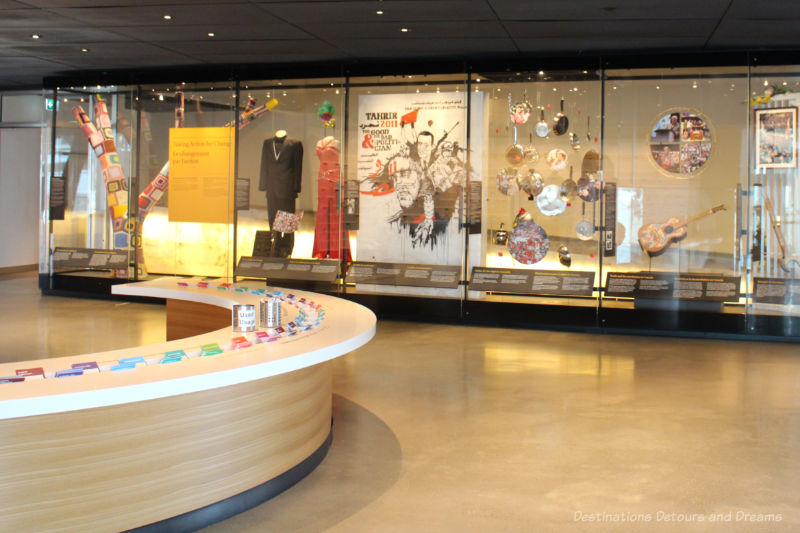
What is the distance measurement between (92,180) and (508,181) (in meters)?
6.20

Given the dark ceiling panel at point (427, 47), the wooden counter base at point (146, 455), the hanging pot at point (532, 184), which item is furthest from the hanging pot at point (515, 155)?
the wooden counter base at point (146, 455)

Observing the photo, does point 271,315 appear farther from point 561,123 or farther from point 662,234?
point 662,234

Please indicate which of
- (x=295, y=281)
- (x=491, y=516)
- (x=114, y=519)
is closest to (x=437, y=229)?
(x=295, y=281)

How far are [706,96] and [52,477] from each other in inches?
318

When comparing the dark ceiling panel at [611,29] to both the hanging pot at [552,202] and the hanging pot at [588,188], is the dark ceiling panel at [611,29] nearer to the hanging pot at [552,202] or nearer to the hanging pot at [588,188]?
the hanging pot at [588,188]

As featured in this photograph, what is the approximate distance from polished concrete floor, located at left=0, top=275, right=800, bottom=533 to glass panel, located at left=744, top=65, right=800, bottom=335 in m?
0.51

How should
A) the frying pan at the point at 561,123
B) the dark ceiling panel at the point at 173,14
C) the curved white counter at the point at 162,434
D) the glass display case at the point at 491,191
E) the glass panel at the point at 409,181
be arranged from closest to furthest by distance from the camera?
the curved white counter at the point at 162,434 < the dark ceiling panel at the point at 173,14 < the glass display case at the point at 491,191 < the frying pan at the point at 561,123 < the glass panel at the point at 409,181

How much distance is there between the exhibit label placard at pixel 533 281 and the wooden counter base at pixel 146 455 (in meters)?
5.66

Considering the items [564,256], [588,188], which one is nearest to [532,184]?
[588,188]

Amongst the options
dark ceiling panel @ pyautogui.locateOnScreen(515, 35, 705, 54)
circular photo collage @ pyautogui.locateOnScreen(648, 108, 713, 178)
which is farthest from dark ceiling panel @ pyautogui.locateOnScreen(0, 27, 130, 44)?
circular photo collage @ pyautogui.locateOnScreen(648, 108, 713, 178)

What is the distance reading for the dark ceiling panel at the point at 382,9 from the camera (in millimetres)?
6844

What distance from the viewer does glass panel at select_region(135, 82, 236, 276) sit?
428 inches

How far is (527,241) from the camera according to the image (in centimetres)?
953

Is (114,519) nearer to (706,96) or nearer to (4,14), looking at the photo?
(4,14)
